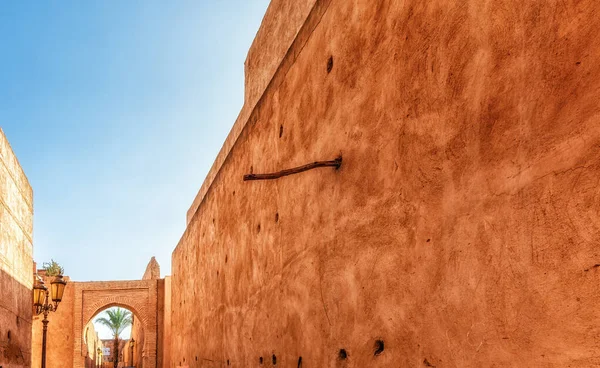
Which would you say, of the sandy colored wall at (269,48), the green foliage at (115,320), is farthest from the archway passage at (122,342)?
the sandy colored wall at (269,48)

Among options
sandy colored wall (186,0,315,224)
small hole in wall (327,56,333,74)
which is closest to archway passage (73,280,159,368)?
sandy colored wall (186,0,315,224)

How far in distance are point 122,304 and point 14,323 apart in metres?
12.5

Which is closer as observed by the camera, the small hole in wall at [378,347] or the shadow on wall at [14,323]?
the small hole in wall at [378,347]

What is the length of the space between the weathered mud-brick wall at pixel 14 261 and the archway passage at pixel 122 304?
35.1 ft

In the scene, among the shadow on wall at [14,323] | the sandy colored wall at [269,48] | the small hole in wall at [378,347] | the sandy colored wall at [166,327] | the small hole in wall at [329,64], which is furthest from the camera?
the sandy colored wall at [166,327]

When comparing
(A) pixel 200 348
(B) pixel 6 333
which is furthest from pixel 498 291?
(A) pixel 200 348

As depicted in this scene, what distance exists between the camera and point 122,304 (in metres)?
19.2

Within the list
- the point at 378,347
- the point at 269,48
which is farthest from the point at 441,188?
the point at 269,48

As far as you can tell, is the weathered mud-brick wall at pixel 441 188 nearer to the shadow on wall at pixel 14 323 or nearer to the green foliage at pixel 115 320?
the shadow on wall at pixel 14 323

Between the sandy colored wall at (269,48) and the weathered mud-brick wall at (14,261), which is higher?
the sandy colored wall at (269,48)

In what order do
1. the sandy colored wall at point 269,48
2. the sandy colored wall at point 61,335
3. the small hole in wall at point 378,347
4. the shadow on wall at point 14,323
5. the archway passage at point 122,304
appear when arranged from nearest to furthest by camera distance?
the small hole in wall at point 378,347
the sandy colored wall at point 269,48
the shadow on wall at point 14,323
the sandy colored wall at point 61,335
the archway passage at point 122,304

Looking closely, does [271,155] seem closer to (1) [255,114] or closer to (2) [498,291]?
(1) [255,114]

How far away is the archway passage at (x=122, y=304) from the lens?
18.6m

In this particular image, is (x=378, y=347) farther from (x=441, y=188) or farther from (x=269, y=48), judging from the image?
(x=269, y=48)
